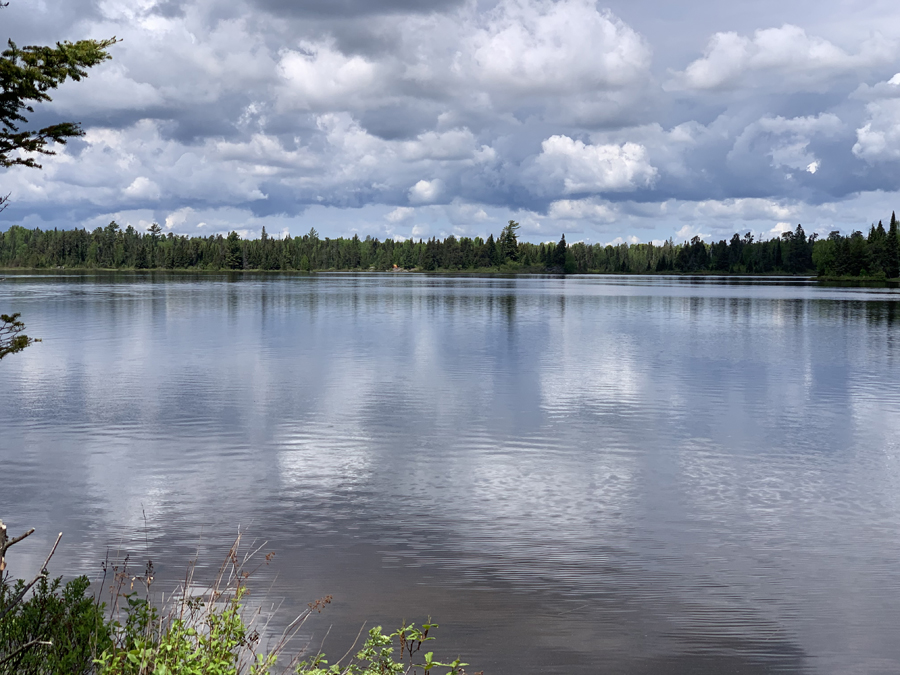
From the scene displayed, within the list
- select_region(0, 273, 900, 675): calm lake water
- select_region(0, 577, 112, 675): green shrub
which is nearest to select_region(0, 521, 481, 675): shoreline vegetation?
select_region(0, 577, 112, 675): green shrub

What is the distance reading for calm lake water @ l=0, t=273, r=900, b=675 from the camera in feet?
36.6

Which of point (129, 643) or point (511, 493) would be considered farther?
point (511, 493)

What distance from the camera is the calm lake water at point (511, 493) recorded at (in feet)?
36.6

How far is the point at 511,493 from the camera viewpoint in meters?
17.0

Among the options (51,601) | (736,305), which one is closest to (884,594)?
(51,601)

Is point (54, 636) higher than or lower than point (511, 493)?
higher

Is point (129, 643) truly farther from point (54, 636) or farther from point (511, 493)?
point (511, 493)

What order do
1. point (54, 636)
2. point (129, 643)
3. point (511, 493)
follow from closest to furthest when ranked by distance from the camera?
1. point (129, 643)
2. point (54, 636)
3. point (511, 493)

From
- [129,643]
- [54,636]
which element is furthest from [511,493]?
[54,636]

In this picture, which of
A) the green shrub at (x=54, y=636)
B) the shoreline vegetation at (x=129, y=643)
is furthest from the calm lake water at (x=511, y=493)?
the green shrub at (x=54, y=636)

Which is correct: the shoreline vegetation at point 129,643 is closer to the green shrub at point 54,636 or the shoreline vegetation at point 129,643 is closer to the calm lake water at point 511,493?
the green shrub at point 54,636

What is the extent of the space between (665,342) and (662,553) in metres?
37.8

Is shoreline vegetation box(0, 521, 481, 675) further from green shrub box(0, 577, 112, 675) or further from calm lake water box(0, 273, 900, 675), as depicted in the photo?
calm lake water box(0, 273, 900, 675)

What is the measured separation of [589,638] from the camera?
1073 cm
